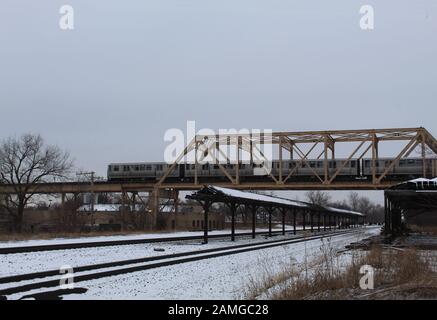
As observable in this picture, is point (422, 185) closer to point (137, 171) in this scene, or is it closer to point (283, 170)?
point (283, 170)

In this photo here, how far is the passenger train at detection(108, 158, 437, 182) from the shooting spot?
59.3 meters

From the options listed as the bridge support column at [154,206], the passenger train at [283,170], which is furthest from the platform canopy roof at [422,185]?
the bridge support column at [154,206]

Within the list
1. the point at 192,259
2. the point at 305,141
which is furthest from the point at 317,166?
the point at 192,259

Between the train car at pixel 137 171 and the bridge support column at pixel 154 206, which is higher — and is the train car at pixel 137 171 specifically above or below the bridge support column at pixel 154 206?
above

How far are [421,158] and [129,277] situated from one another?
51.2m

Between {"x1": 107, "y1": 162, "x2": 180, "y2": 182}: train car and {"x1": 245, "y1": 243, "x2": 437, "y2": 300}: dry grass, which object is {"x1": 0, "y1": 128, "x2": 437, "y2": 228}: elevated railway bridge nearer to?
{"x1": 107, "y1": 162, "x2": 180, "y2": 182}: train car

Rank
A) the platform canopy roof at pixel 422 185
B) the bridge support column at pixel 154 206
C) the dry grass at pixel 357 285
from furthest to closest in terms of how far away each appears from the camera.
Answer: the bridge support column at pixel 154 206, the platform canopy roof at pixel 422 185, the dry grass at pixel 357 285

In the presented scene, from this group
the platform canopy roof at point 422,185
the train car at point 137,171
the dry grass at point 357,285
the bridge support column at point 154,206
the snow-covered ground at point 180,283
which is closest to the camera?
the dry grass at point 357,285

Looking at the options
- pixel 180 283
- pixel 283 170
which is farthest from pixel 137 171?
pixel 180 283

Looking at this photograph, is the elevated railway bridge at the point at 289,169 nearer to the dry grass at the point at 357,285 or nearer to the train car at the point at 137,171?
the train car at the point at 137,171

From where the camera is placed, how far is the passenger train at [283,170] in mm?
59281

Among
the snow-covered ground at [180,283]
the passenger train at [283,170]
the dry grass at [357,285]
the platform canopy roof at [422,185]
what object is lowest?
the snow-covered ground at [180,283]

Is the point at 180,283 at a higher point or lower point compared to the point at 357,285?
lower

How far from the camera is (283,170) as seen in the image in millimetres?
64250
